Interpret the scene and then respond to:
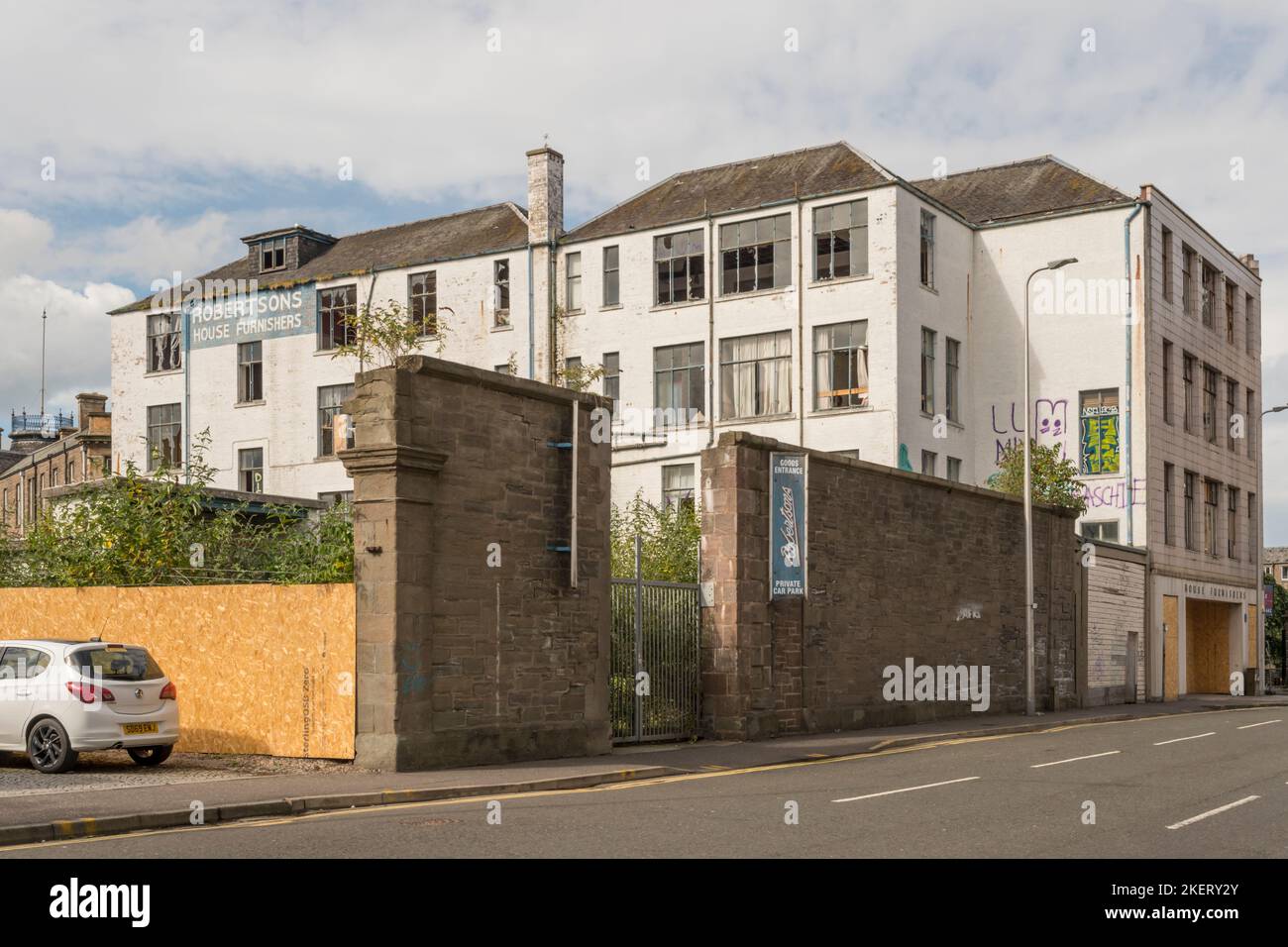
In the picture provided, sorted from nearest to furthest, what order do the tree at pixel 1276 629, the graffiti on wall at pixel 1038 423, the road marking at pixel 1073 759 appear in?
the road marking at pixel 1073 759 < the graffiti on wall at pixel 1038 423 < the tree at pixel 1276 629

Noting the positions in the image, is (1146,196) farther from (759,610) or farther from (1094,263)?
(759,610)

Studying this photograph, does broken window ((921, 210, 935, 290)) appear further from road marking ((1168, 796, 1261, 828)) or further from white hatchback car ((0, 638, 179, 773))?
white hatchback car ((0, 638, 179, 773))

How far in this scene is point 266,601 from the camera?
56.1 feet

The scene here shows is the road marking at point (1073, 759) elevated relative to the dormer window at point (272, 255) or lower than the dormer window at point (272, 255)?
lower

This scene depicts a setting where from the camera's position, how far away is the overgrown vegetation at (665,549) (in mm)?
23750

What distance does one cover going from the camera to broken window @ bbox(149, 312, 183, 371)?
51.2 metres

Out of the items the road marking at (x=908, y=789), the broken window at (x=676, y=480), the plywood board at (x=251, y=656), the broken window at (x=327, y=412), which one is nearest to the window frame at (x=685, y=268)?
the broken window at (x=676, y=480)

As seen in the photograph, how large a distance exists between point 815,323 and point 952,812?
29186 mm

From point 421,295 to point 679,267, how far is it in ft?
31.8

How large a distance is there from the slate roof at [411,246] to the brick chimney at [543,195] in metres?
0.69

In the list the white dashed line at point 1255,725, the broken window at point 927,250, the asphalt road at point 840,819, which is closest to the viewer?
the asphalt road at point 840,819

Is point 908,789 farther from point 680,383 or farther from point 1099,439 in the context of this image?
point 1099,439

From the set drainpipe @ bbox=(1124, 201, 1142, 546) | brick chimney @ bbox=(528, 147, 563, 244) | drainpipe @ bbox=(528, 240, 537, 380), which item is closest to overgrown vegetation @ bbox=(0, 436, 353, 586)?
drainpipe @ bbox=(528, 240, 537, 380)

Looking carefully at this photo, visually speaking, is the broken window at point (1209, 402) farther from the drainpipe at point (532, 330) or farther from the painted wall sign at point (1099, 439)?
the drainpipe at point (532, 330)
